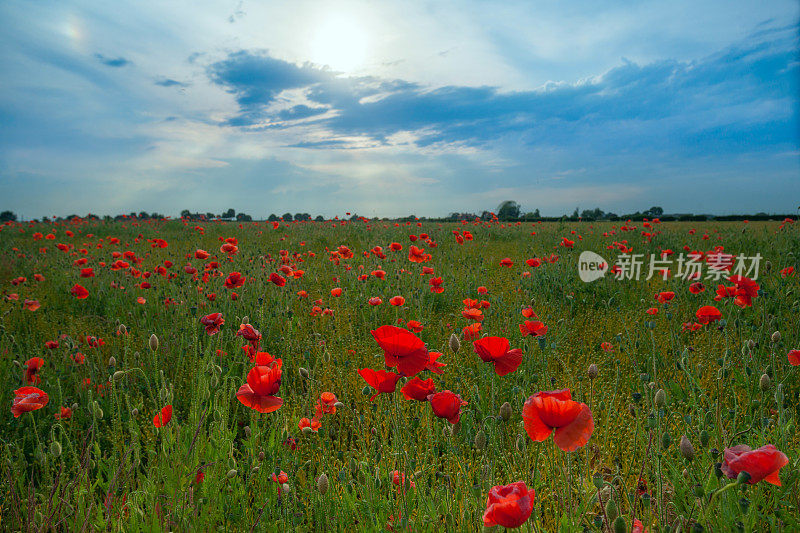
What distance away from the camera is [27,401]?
1607 millimetres

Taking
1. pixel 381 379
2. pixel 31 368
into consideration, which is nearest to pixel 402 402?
pixel 381 379

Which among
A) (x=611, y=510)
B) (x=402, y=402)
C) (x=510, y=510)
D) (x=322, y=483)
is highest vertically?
(x=510, y=510)

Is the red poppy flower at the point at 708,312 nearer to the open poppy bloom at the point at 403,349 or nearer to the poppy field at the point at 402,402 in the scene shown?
the poppy field at the point at 402,402

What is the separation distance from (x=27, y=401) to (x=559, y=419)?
1872mm

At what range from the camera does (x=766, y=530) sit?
1.52 meters

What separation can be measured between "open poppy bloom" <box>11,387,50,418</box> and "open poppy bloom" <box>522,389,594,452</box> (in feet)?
5.74

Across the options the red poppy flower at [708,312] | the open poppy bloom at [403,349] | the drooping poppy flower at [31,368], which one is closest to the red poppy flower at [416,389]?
the open poppy bloom at [403,349]

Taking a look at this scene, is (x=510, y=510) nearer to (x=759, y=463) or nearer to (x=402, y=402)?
(x=759, y=463)

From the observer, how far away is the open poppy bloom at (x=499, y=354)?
4.53 feet

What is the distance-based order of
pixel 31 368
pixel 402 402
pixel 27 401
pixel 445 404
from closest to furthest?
1. pixel 445 404
2. pixel 27 401
3. pixel 31 368
4. pixel 402 402

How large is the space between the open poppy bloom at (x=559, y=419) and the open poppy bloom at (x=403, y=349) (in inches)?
14.3

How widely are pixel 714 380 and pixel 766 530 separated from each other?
1514 millimetres

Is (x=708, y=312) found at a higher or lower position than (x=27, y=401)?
higher

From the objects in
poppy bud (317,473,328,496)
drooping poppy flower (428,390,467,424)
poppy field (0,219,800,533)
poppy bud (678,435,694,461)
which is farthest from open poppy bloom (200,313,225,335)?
poppy bud (678,435,694,461)
